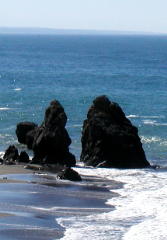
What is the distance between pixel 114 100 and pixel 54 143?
3385cm

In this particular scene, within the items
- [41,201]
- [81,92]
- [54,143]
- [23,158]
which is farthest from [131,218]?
[81,92]

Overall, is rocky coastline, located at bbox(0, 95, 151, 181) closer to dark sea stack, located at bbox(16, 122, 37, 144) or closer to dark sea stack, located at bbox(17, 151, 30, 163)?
dark sea stack, located at bbox(17, 151, 30, 163)

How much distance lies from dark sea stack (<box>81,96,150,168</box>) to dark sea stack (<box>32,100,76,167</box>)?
138cm

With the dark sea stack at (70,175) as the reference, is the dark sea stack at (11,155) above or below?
below

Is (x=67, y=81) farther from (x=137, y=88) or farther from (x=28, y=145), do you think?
(x=28, y=145)

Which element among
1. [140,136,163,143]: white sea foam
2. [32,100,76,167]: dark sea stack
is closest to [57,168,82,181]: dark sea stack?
[32,100,76,167]: dark sea stack

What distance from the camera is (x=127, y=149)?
41688 millimetres

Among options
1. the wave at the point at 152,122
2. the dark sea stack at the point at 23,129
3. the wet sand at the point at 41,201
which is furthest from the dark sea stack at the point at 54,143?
the wave at the point at 152,122

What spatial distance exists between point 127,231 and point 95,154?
52.0ft

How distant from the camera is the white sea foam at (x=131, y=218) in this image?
25.9 metres

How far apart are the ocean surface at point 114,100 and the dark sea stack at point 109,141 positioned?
1.43 metres

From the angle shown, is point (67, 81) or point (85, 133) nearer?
point (85, 133)

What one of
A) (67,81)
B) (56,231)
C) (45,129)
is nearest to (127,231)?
(56,231)

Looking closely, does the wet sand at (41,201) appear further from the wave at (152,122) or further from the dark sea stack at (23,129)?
the wave at (152,122)
